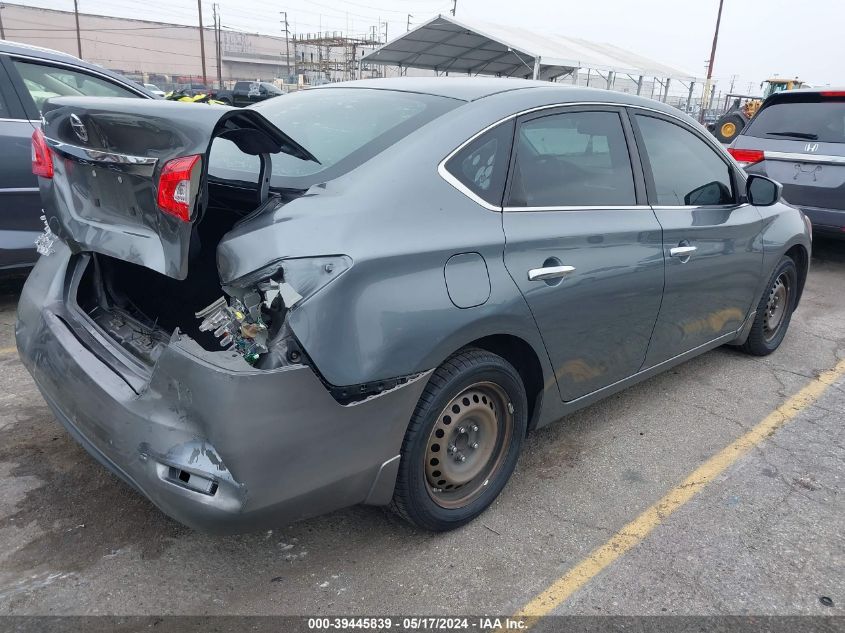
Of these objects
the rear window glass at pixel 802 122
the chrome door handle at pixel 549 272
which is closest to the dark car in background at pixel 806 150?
the rear window glass at pixel 802 122

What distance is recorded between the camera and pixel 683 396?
396cm

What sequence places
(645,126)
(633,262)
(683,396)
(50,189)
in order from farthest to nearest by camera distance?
(683,396) < (645,126) < (633,262) < (50,189)

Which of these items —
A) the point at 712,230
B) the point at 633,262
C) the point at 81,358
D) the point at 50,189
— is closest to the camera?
the point at 81,358

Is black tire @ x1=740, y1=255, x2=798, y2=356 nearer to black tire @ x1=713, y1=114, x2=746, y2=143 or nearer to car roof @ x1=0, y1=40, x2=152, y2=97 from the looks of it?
car roof @ x1=0, y1=40, x2=152, y2=97

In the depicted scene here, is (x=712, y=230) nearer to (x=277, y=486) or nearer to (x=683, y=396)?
(x=683, y=396)

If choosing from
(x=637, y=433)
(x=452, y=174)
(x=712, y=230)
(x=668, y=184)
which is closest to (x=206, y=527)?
(x=452, y=174)

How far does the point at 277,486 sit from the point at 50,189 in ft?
5.17

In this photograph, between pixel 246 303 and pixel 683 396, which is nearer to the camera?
pixel 246 303

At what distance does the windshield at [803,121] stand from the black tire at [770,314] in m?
2.91

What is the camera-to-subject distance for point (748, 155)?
706cm

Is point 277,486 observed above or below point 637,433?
above

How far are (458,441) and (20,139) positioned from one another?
3796 mm

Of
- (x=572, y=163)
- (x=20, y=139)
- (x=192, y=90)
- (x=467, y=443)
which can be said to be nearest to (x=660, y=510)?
(x=467, y=443)

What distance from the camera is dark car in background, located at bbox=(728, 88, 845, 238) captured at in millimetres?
6523
